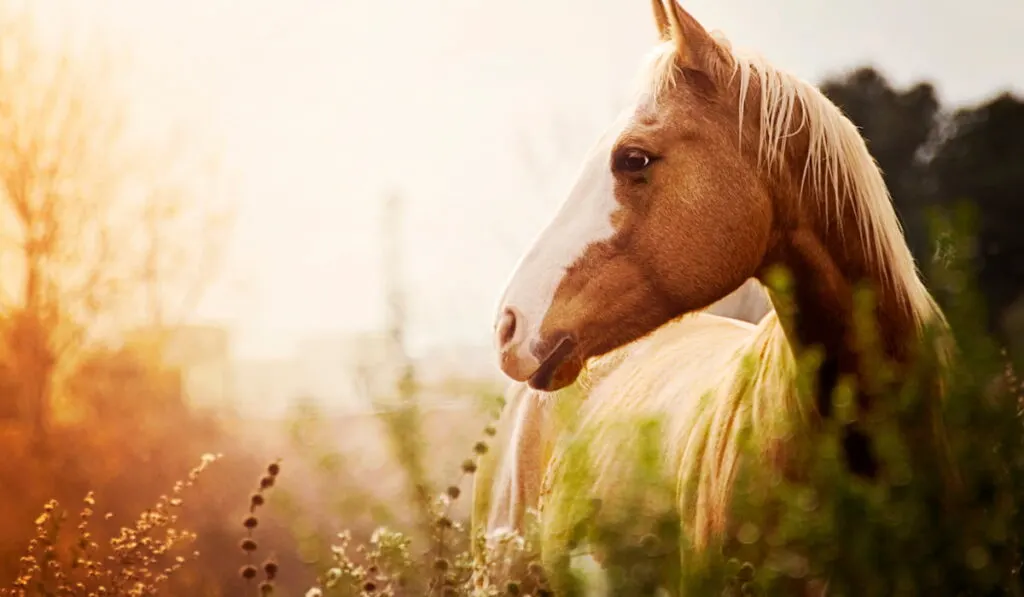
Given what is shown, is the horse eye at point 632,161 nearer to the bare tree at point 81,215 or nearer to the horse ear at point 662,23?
the horse ear at point 662,23

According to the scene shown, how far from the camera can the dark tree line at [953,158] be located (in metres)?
2.41

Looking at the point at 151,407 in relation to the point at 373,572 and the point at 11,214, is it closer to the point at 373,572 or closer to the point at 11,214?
the point at 11,214

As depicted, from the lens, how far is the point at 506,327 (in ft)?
4.03

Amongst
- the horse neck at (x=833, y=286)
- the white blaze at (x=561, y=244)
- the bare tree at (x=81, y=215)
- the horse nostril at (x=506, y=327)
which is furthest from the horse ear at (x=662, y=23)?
the bare tree at (x=81, y=215)

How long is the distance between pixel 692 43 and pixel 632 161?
0.56 ft

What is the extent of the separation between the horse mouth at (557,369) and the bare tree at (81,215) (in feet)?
7.73

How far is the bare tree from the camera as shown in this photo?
3.38 meters

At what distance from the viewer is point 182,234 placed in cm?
345

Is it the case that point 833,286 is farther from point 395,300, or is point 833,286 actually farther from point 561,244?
point 395,300

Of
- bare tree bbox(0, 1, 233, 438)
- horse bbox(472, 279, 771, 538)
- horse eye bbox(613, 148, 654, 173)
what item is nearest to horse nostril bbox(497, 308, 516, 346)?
horse eye bbox(613, 148, 654, 173)

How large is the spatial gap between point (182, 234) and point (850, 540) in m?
3.17

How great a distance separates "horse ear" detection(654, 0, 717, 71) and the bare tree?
248cm

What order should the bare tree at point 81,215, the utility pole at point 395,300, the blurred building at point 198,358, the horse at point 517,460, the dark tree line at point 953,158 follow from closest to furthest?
the utility pole at point 395,300, the horse at point 517,460, the dark tree line at point 953,158, the blurred building at point 198,358, the bare tree at point 81,215

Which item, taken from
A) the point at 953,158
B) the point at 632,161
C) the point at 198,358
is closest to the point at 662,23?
the point at 632,161
